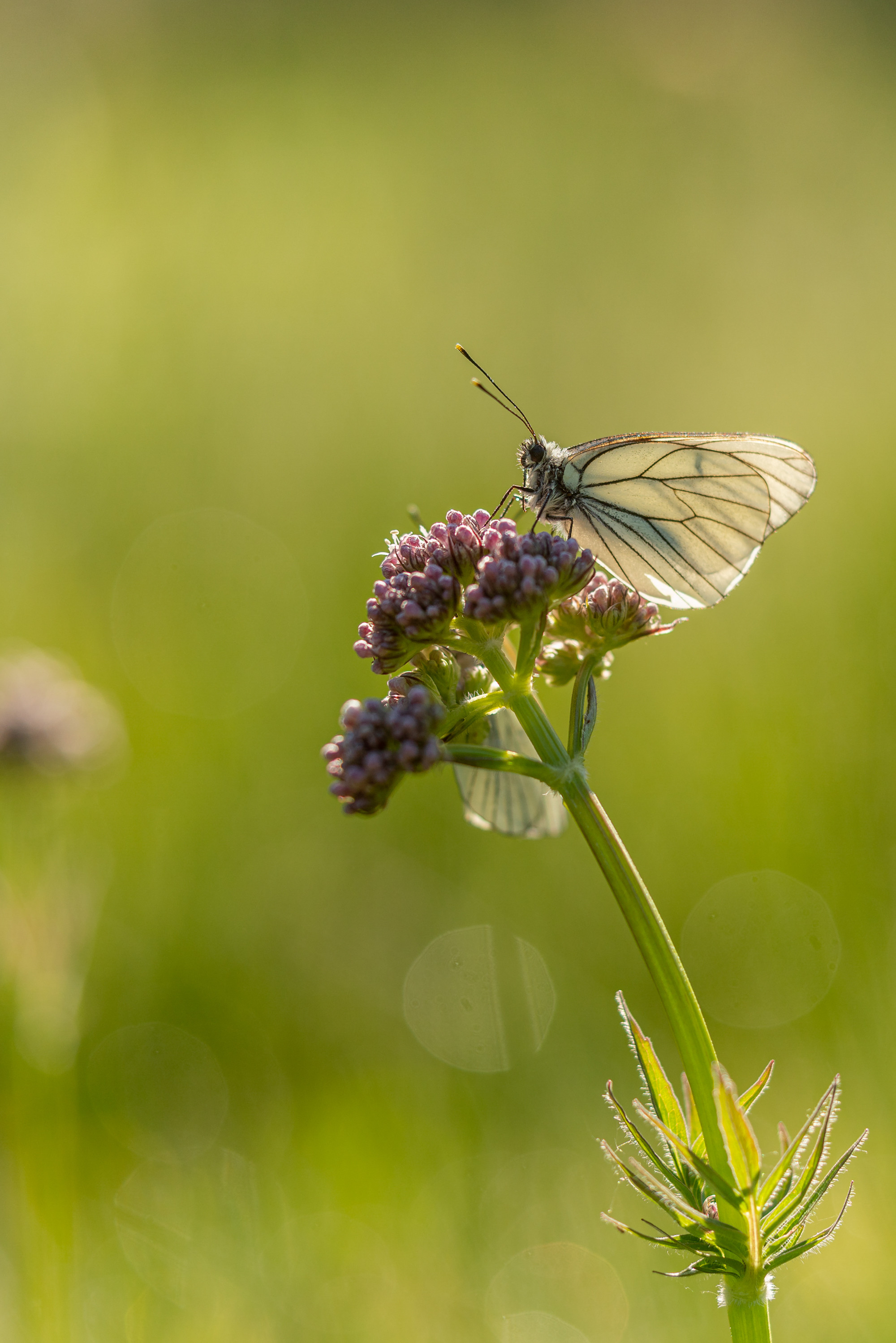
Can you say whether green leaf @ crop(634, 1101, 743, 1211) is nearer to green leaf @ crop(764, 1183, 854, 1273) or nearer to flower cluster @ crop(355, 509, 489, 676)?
green leaf @ crop(764, 1183, 854, 1273)

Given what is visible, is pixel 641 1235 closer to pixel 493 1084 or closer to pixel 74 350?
pixel 493 1084

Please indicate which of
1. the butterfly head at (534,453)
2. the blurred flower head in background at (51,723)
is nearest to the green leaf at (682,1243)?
the butterfly head at (534,453)

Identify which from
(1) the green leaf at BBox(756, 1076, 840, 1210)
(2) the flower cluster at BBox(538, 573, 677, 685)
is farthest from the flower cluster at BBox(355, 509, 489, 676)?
(1) the green leaf at BBox(756, 1076, 840, 1210)

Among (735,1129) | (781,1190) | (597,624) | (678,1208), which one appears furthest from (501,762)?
(781,1190)

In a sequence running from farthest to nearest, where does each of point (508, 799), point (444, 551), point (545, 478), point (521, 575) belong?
point (545, 478), point (508, 799), point (444, 551), point (521, 575)

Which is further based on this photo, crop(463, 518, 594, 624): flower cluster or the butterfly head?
the butterfly head

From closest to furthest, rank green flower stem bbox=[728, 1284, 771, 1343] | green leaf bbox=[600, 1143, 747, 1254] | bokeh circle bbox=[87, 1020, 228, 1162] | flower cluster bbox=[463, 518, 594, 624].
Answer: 1. green leaf bbox=[600, 1143, 747, 1254]
2. green flower stem bbox=[728, 1284, 771, 1343]
3. flower cluster bbox=[463, 518, 594, 624]
4. bokeh circle bbox=[87, 1020, 228, 1162]

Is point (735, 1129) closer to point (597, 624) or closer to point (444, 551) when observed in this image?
point (597, 624)

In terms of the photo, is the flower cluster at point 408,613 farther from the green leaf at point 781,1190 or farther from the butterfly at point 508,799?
the green leaf at point 781,1190
